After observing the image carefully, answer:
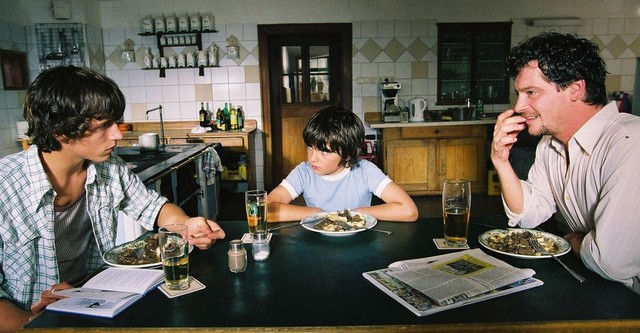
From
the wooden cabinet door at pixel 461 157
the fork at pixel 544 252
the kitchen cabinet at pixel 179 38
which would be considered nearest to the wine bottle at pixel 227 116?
the kitchen cabinet at pixel 179 38

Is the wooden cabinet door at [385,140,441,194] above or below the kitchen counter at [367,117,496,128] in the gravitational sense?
below

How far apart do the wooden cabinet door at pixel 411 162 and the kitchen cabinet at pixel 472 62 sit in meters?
0.86

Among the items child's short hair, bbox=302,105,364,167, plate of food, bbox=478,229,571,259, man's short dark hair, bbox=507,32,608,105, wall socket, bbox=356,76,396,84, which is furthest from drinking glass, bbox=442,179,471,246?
wall socket, bbox=356,76,396,84

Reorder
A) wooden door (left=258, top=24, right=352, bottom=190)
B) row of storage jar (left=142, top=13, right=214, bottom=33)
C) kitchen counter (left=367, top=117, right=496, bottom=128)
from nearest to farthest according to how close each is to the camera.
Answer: kitchen counter (left=367, top=117, right=496, bottom=128) → row of storage jar (left=142, top=13, right=214, bottom=33) → wooden door (left=258, top=24, right=352, bottom=190)

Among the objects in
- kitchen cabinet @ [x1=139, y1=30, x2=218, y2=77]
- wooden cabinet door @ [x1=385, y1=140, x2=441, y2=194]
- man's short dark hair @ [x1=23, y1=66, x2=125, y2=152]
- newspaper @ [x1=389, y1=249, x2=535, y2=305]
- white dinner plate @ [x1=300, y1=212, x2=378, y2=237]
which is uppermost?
kitchen cabinet @ [x1=139, y1=30, x2=218, y2=77]

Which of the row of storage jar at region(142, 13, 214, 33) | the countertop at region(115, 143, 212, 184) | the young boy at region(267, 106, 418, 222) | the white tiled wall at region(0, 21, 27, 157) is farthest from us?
the row of storage jar at region(142, 13, 214, 33)

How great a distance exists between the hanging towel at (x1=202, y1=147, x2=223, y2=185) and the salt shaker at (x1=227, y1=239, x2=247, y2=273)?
263cm

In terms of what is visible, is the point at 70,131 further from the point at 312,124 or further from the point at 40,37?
the point at 40,37

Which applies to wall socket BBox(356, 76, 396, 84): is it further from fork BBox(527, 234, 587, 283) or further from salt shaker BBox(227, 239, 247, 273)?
salt shaker BBox(227, 239, 247, 273)

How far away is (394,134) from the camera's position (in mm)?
5066

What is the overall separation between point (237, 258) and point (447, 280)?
1.75ft

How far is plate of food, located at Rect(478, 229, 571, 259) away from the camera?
132 centimetres

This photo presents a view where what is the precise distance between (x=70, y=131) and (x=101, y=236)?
1.51 ft

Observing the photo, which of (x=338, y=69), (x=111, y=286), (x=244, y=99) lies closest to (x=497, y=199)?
(x=338, y=69)
